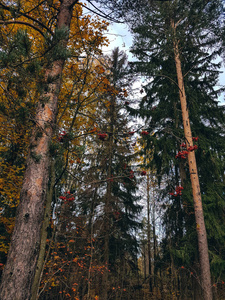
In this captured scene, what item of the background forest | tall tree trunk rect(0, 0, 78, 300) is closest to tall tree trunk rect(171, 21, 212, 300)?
the background forest

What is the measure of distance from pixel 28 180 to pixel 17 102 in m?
1.18

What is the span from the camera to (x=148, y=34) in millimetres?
7660

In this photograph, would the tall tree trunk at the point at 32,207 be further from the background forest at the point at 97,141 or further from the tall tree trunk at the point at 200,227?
the tall tree trunk at the point at 200,227

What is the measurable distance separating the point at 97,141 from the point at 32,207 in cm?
334

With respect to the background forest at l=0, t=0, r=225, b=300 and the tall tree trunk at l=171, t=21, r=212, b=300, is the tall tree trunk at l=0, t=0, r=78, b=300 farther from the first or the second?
the tall tree trunk at l=171, t=21, r=212, b=300

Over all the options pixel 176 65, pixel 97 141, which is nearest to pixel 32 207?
pixel 97 141

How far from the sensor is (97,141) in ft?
18.5

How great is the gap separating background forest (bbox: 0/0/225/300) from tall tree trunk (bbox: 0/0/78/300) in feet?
0.05

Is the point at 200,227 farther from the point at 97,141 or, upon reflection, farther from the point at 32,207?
the point at 32,207

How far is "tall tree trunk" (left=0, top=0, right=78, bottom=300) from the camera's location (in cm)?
216

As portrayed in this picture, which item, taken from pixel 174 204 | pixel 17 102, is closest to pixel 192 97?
pixel 174 204

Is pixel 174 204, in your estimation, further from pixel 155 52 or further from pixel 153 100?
pixel 155 52

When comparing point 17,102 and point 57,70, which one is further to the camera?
point 57,70

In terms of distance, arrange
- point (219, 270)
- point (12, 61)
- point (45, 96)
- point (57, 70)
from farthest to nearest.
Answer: point (219, 270) < point (57, 70) < point (45, 96) < point (12, 61)
